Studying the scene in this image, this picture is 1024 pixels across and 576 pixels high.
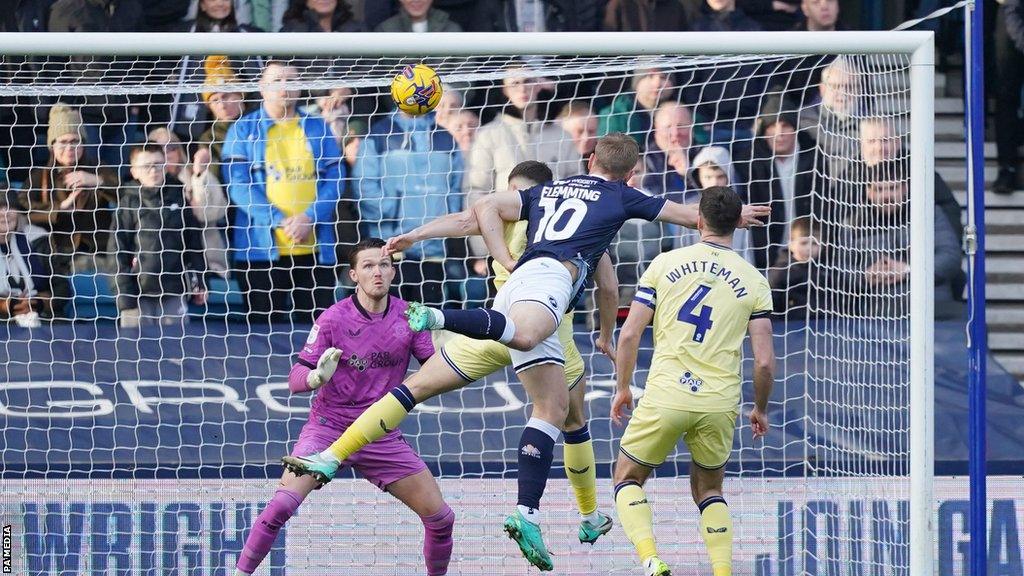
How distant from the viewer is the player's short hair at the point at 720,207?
21.3 feet

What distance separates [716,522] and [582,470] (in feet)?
2.34

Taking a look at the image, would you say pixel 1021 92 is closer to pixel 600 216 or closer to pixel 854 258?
pixel 854 258

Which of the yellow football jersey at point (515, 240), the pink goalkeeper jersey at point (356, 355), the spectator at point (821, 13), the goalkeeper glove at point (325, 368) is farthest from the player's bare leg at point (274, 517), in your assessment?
the spectator at point (821, 13)

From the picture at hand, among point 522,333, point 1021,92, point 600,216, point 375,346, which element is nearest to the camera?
point 522,333

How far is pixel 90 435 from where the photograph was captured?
8156 millimetres

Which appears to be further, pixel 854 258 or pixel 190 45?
pixel 854 258

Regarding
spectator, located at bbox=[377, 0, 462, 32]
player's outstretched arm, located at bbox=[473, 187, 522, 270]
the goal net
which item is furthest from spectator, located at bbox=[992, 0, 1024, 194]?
player's outstretched arm, located at bbox=[473, 187, 522, 270]

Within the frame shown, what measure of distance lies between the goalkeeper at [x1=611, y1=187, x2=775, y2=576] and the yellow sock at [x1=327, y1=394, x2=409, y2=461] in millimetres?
1047

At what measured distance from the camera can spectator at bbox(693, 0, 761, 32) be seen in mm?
10156

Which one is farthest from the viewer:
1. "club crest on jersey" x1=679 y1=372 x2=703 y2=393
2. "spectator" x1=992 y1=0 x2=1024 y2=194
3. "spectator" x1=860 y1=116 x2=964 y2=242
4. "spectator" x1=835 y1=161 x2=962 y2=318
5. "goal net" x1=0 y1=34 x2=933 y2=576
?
"spectator" x1=992 y1=0 x2=1024 y2=194

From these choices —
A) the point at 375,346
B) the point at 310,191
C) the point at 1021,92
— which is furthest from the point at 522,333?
the point at 1021,92

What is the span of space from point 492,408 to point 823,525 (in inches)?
80.5

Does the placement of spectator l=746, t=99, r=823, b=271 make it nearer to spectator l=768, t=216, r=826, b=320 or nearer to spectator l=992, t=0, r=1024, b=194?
spectator l=768, t=216, r=826, b=320

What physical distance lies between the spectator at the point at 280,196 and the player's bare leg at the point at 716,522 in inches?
117
